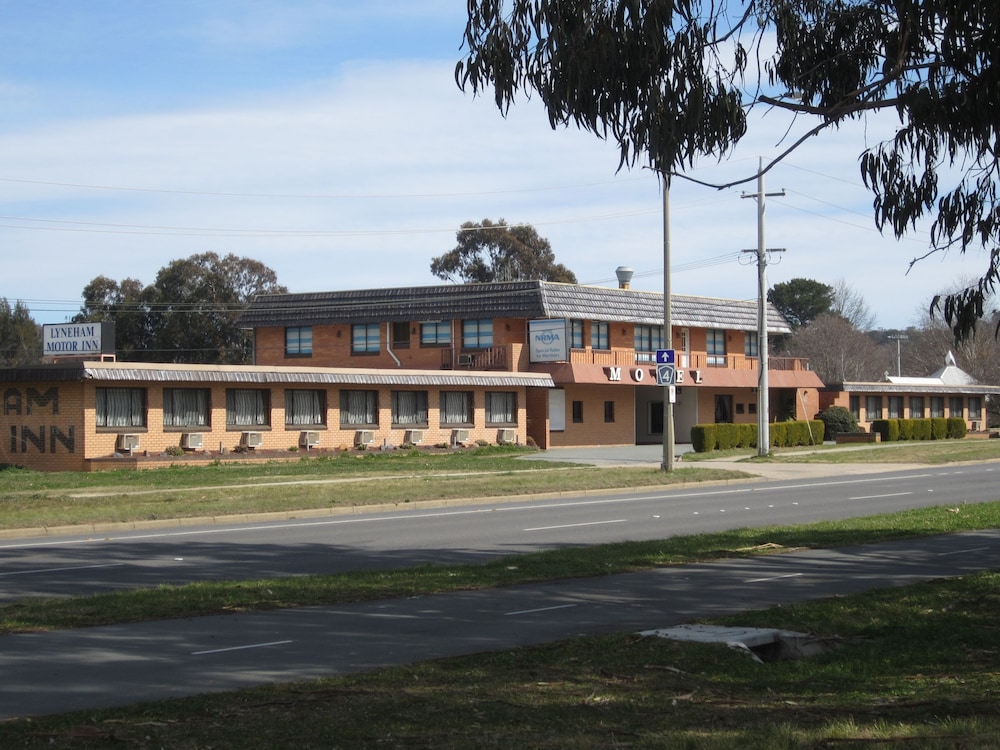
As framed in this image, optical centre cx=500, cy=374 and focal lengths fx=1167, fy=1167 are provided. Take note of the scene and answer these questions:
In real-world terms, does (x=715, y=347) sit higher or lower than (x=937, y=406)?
higher

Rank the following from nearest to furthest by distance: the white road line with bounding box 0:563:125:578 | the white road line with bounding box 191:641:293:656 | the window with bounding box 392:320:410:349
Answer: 1. the white road line with bounding box 191:641:293:656
2. the white road line with bounding box 0:563:125:578
3. the window with bounding box 392:320:410:349

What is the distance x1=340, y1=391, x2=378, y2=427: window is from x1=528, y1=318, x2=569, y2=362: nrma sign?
9.38 meters

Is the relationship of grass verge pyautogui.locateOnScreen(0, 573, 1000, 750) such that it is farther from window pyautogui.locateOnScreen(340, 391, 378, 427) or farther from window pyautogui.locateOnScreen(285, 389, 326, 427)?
window pyautogui.locateOnScreen(340, 391, 378, 427)

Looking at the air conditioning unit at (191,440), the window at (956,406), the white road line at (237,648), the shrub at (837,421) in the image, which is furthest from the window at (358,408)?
the window at (956,406)

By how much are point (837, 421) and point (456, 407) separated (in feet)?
68.8

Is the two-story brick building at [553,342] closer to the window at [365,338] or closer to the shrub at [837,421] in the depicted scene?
the window at [365,338]

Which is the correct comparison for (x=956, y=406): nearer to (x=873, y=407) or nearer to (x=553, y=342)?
(x=873, y=407)

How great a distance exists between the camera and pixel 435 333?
52219 millimetres

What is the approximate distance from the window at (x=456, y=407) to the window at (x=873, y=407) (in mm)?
27509

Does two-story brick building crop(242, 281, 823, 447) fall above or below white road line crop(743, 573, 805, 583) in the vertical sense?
above

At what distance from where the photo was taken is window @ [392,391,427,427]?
4359cm

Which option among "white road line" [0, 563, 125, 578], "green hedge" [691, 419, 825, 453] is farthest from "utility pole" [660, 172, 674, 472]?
"white road line" [0, 563, 125, 578]

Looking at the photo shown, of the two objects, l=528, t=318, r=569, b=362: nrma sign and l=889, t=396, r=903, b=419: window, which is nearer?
l=528, t=318, r=569, b=362: nrma sign

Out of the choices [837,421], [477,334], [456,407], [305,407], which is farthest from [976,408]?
[305,407]
